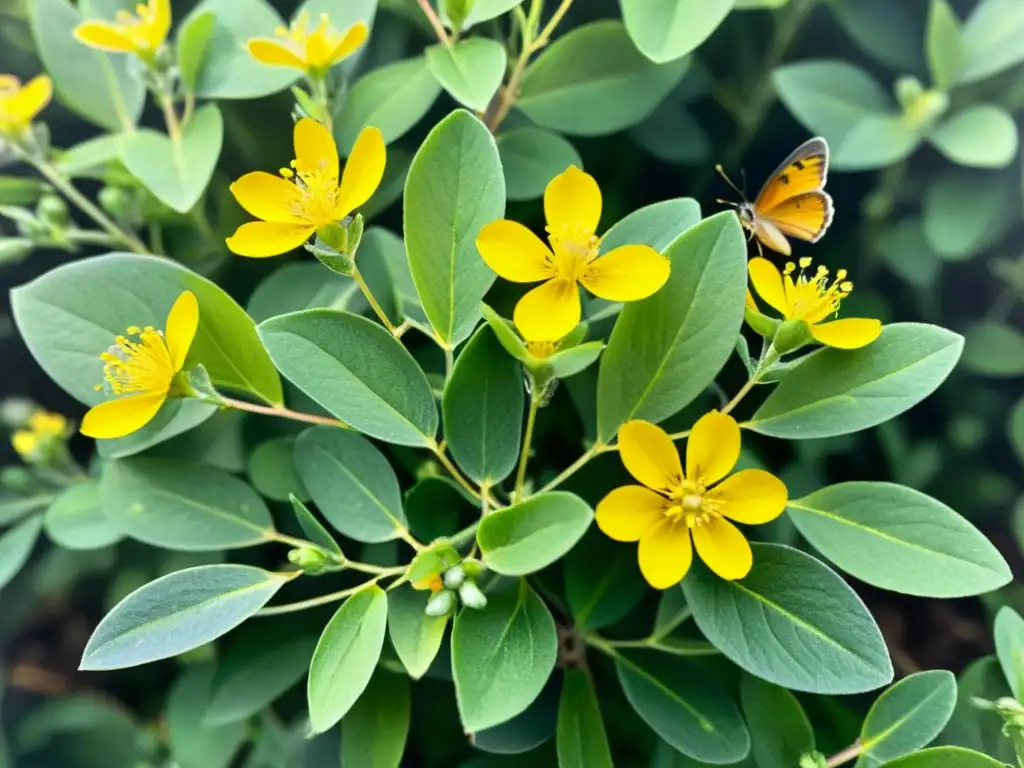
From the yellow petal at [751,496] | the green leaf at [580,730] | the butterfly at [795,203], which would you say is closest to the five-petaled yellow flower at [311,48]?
the butterfly at [795,203]

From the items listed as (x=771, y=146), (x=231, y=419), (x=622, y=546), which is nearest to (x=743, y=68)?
(x=771, y=146)

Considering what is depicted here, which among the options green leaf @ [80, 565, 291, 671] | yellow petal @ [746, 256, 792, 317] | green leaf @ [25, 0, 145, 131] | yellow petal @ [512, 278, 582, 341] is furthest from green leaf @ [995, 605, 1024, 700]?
green leaf @ [25, 0, 145, 131]

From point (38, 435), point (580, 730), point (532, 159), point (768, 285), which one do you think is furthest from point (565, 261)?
point (38, 435)

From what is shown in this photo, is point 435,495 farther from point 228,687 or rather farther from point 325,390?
point 228,687

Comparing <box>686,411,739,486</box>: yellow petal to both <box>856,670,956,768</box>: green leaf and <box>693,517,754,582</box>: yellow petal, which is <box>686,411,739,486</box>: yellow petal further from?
<box>856,670,956,768</box>: green leaf

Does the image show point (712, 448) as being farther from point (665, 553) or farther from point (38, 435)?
point (38, 435)
